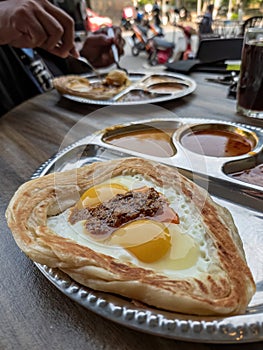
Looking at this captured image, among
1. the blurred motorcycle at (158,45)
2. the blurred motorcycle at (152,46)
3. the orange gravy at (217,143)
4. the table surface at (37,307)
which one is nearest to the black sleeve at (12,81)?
the table surface at (37,307)

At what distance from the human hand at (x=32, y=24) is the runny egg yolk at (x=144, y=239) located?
149 centimetres

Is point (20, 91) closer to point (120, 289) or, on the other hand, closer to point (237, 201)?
point (237, 201)

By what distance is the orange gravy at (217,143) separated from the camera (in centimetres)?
137

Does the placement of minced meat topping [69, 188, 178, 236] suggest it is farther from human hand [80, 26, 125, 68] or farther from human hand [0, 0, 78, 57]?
human hand [80, 26, 125, 68]

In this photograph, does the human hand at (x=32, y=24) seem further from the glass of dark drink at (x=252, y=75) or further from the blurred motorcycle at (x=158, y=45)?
the blurred motorcycle at (x=158, y=45)

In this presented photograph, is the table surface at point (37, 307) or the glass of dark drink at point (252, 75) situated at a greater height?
the glass of dark drink at point (252, 75)

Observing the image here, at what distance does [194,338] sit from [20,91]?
2.54m

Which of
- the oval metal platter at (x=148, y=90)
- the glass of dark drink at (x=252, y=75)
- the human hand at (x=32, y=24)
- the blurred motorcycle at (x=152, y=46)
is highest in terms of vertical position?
the human hand at (x=32, y=24)

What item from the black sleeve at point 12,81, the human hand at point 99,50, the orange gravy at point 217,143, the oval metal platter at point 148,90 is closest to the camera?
the orange gravy at point 217,143

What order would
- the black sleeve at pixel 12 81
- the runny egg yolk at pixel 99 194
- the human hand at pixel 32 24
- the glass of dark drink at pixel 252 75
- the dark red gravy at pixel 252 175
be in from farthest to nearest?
1. the black sleeve at pixel 12 81
2. the human hand at pixel 32 24
3. the glass of dark drink at pixel 252 75
4. the dark red gravy at pixel 252 175
5. the runny egg yolk at pixel 99 194

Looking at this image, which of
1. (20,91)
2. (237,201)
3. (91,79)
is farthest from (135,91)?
(237,201)

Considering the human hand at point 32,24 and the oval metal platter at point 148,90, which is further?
the oval metal platter at point 148,90

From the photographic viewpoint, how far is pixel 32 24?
1.83 metres

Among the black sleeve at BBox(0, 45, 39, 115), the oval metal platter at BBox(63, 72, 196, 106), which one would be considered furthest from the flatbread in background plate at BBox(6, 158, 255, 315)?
the black sleeve at BBox(0, 45, 39, 115)
